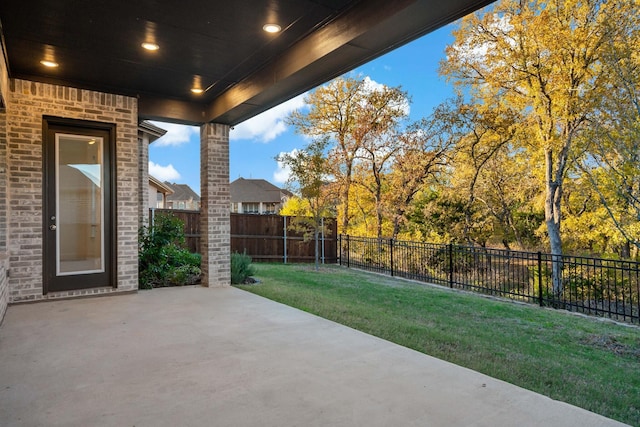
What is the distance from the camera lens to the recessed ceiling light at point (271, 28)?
368 centimetres

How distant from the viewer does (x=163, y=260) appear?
6.74 meters

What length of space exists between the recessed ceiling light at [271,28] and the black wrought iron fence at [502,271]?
5484 millimetres

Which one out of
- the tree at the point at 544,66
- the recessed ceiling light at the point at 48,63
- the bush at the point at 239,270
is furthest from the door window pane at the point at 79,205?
the tree at the point at 544,66

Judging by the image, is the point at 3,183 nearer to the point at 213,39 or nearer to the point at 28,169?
the point at 28,169

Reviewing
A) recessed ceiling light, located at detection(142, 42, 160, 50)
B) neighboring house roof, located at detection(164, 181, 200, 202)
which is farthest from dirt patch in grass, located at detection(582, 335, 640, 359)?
Result: neighboring house roof, located at detection(164, 181, 200, 202)

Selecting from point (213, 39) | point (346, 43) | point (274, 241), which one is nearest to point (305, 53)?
point (346, 43)

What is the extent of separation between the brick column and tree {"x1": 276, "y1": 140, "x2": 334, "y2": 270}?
4.28 metres

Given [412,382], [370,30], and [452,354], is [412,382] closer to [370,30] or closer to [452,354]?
[452,354]

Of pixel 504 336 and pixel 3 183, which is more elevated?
pixel 3 183

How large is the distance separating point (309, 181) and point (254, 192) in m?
25.9

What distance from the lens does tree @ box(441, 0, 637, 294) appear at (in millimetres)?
9586

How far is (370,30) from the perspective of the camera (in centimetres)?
321

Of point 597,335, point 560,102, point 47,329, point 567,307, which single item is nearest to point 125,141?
point 47,329

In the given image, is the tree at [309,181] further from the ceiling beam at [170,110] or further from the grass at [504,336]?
the ceiling beam at [170,110]
